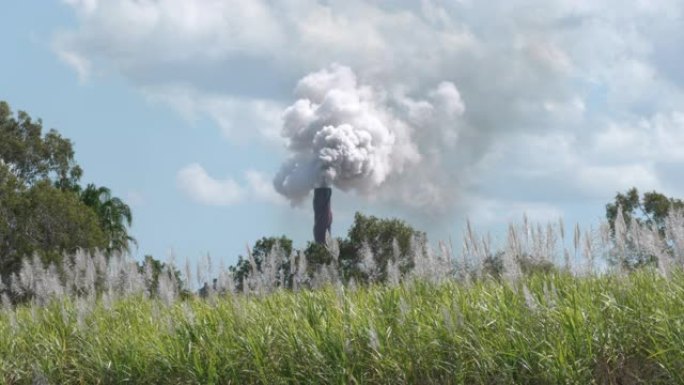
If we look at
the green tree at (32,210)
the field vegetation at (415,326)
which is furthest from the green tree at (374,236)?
the field vegetation at (415,326)

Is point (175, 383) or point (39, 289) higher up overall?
point (39, 289)

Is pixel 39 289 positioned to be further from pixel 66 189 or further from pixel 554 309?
pixel 66 189

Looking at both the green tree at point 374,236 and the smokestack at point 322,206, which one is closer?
the green tree at point 374,236

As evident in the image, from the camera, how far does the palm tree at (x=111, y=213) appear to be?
4053cm

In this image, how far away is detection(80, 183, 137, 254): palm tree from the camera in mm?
40531

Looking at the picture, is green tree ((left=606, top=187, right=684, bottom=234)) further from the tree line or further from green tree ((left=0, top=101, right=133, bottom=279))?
green tree ((left=0, top=101, right=133, bottom=279))

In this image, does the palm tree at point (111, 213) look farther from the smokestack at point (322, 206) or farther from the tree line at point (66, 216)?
the smokestack at point (322, 206)

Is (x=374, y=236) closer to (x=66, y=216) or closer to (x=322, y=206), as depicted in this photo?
(x=66, y=216)

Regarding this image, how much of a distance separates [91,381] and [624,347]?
5.61 meters

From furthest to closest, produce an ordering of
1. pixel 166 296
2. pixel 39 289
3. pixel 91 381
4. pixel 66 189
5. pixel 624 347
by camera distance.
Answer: pixel 66 189
pixel 39 289
pixel 166 296
pixel 91 381
pixel 624 347

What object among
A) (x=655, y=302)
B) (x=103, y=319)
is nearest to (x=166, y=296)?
(x=103, y=319)

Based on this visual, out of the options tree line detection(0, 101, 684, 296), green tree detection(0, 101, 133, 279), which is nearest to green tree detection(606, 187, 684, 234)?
tree line detection(0, 101, 684, 296)

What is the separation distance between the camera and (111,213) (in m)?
41.8

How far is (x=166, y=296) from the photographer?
1198cm
